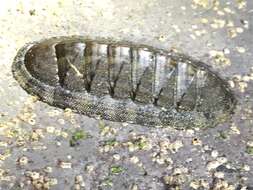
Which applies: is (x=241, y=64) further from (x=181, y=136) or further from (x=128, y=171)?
(x=128, y=171)

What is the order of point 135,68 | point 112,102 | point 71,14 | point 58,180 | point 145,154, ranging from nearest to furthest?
point 58,180 < point 145,154 < point 112,102 < point 135,68 < point 71,14

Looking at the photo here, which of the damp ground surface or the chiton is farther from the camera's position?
the chiton

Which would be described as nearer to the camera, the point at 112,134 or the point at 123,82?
the point at 112,134

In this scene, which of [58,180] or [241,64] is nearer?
[58,180]

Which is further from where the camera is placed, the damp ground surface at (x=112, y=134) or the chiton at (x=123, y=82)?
the chiton at (x=123, y=82)

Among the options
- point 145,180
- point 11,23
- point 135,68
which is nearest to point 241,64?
point 135,68
